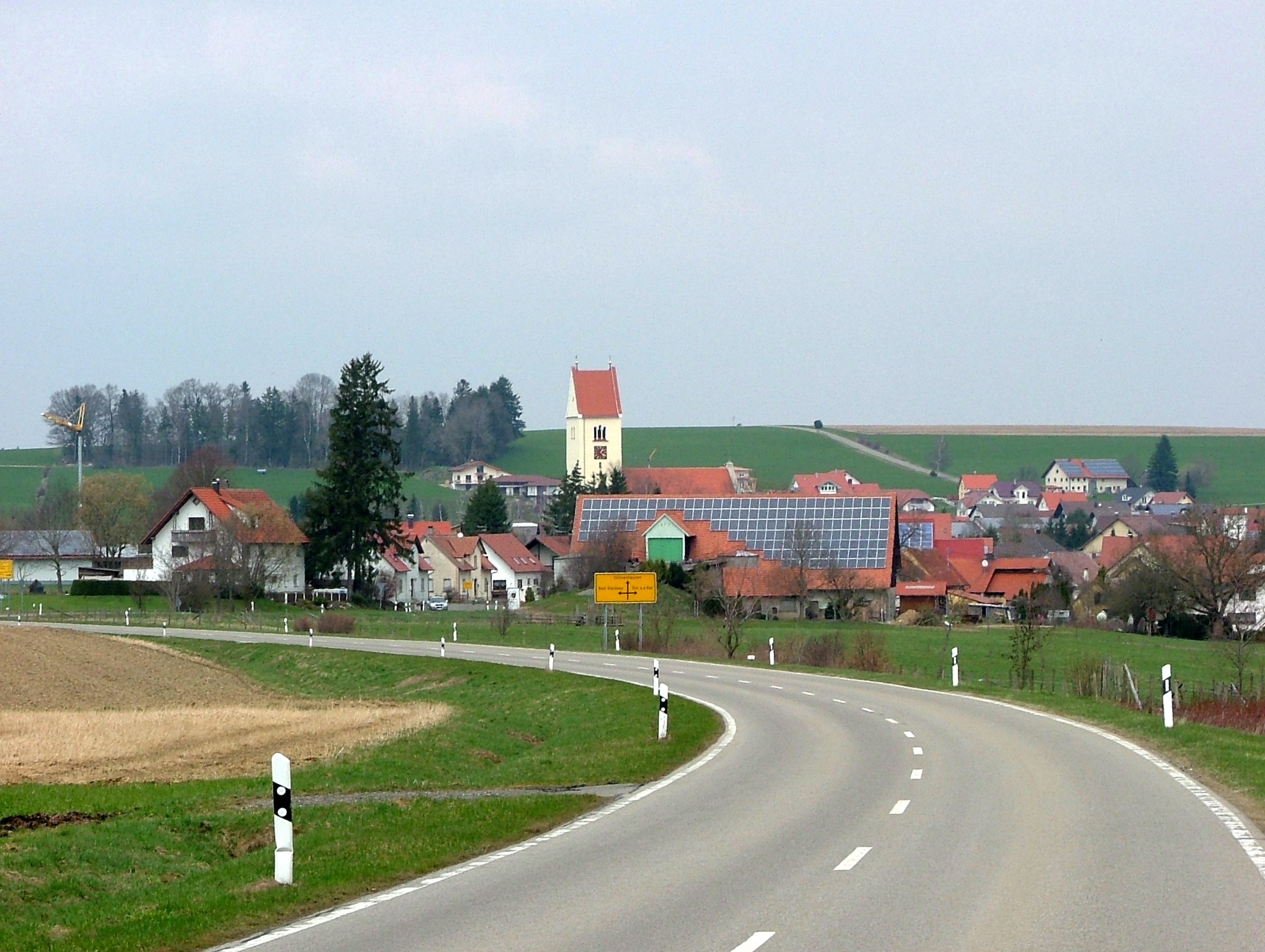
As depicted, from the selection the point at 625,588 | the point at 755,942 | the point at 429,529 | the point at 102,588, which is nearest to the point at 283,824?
the point at 755,942

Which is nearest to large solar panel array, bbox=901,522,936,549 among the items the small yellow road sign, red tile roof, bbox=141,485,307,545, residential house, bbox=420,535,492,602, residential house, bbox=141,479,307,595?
residential house, bbox=420,535,492,602

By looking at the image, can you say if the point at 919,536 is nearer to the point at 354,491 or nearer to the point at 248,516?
the point at 354,491

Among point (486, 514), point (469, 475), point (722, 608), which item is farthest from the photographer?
point (469, 475)

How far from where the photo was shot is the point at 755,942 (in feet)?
28.8

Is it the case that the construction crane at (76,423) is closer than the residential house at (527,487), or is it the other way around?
the construction crane at (76,423)

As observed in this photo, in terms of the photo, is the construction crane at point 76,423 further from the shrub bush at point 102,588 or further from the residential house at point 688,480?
the shrub bush at point 102,588

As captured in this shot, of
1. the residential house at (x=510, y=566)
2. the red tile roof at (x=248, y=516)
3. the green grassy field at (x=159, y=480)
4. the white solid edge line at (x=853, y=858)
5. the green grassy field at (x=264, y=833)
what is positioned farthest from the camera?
the green grassy field at (x=159, y=480)

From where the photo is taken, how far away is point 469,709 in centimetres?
3509

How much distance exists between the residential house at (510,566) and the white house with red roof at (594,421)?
5130 centimetres

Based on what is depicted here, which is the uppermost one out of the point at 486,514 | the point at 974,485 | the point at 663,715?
the point at 974,485

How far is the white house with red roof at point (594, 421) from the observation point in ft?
544

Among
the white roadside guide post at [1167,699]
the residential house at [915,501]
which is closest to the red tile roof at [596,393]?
the residential house at [915,501]

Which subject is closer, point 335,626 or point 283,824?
point 283,824

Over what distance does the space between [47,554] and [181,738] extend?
8705 cm
